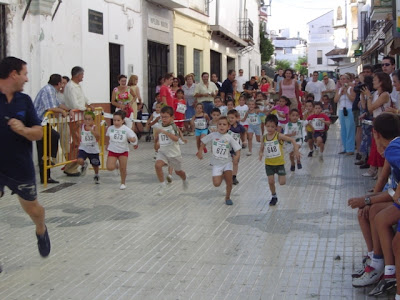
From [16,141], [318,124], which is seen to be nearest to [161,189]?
[16,141]

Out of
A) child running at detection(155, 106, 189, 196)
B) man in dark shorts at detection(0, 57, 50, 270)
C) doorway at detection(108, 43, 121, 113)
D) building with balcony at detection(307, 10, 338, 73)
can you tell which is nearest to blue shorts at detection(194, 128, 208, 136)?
child running at detection(155, 106, 189, 196)

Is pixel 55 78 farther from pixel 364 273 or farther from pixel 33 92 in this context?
pixel 364 273

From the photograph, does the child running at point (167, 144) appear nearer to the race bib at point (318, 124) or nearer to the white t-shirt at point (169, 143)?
the white t-shirt at point (169, 143)

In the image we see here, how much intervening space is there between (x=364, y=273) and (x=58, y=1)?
10.2 m

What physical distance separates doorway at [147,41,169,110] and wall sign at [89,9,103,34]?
13.0 feet

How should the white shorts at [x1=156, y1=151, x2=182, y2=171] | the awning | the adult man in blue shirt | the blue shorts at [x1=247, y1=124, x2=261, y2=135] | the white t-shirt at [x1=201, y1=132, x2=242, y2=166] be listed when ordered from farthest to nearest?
the awning < the blue shorts at [x1=247, y1=124, x2=261, y2=135] < the adult man in blue shirt < the white shorts at [x1=156, y1=151, x2=182, y2=171] < the white t-shirt at [x1=201, y1=132, x2=242, y2=166]

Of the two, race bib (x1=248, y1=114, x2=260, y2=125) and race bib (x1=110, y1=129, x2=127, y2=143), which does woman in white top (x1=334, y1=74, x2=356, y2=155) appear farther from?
race bib (x1=110, y1=129, x2=127, y2=143)

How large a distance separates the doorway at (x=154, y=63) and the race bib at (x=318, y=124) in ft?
25.0

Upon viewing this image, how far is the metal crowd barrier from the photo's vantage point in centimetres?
1038

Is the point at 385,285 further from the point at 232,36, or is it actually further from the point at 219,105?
the point at 232,36

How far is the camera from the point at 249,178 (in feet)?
36.9

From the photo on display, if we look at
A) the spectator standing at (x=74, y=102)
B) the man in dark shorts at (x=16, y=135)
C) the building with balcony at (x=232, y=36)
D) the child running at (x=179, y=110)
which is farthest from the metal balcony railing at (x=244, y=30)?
the man in dark shorts at (x=16, y=135)

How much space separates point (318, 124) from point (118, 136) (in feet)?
17.0

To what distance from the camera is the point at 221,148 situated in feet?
29.1
